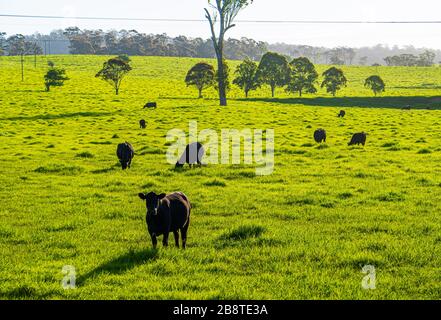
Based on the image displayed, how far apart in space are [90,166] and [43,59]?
121 m

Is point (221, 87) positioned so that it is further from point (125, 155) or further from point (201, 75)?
point (125, 155)

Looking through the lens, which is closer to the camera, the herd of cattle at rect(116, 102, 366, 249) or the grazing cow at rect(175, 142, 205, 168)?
the herd of cattle at rect(116, 102, 366, 249)

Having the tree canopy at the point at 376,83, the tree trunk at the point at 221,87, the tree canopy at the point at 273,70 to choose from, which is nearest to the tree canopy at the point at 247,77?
the tree canopy at the point at 273,70

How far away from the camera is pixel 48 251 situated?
10.0 metres

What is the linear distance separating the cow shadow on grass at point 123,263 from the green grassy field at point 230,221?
3 centimetres

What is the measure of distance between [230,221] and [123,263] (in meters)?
4.21

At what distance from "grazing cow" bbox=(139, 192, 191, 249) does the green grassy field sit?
404 millimetres

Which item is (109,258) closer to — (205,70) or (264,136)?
(264,136)

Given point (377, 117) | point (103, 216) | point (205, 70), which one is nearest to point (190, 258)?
point (103, 216)

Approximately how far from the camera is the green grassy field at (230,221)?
8.03m

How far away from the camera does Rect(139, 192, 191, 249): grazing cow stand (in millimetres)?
9586

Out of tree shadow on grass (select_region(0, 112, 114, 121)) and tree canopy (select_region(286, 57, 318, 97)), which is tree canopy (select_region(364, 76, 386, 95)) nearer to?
tree canopy (select_region(286, 57, 318, 97))

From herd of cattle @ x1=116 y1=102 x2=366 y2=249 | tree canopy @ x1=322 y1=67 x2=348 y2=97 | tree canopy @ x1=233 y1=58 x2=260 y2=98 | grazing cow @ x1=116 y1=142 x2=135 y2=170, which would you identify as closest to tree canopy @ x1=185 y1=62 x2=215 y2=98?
tree canopy @ x1=233 y1=58 x2=260 y2=98

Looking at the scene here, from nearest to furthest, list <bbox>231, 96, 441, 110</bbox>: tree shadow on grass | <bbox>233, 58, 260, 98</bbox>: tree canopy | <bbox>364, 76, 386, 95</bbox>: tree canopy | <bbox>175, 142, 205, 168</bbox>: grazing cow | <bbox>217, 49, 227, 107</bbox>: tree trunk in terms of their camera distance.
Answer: <bbox>175, 142, 205, 168</bbox>: grazing cow, <bbox>217, 49, 227, 107</bbox>: tree trunk, <bbox>231, 96, 441, 110</bbox>: tree shadow on grass, <bbox>233, 58, 260, 98</bbox>: tree canopy, <bbox>364, 76, 386, 95</bbox>: tree canopy
